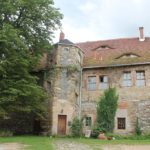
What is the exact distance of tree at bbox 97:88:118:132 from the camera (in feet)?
79.7

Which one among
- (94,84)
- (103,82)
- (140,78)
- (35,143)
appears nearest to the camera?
(35,143)

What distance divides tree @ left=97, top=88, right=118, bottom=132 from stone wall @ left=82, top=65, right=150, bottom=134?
634 mm

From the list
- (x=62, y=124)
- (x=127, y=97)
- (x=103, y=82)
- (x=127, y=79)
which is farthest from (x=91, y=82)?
(x=62, y=124)

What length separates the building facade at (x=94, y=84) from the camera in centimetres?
2456

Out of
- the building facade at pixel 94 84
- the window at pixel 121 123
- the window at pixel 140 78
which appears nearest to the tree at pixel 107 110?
the building facade at pixel 94 84

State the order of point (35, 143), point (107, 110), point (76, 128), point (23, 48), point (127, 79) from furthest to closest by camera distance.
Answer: point (127, 79), point (107, 110), point (76, 128), point (23, 48), point (35, 143)

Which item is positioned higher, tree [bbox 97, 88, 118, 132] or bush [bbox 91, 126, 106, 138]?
tree [bbox 97, 88, 118, 132]

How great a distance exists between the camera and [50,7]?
25.8 metres

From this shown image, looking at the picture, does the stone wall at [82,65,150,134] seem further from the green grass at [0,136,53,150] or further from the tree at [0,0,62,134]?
the green grass at [0,136,53,150]

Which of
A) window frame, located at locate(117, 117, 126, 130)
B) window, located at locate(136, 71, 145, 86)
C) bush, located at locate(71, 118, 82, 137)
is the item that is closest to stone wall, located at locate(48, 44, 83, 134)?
bush, located at locate(71, 118, 82, 137)

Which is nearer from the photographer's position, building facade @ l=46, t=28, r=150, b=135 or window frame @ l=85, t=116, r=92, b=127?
building facade @ l=46, t=28, r=150, b=135

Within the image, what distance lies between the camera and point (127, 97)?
81.8 ft

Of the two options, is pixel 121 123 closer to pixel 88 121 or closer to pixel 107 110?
pixel 107 110

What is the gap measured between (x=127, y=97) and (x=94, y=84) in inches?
129
